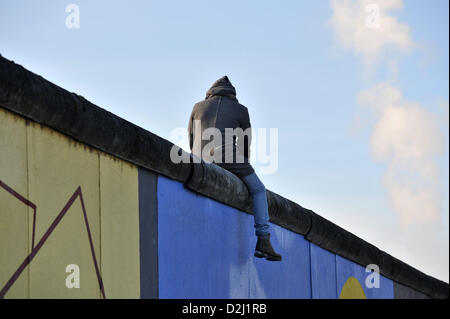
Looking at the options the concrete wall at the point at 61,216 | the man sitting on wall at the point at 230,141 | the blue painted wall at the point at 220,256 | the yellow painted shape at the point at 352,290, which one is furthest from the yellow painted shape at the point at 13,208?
the yellow painted shape at the point at 352,290

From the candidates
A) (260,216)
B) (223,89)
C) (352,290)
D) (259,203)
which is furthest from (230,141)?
(352,290)

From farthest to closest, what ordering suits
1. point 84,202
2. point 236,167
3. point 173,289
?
point 236,167, point 173,289, point 84,202

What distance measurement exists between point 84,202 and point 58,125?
0.63 metres

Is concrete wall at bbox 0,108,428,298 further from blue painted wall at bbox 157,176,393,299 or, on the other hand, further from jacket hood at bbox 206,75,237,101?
jacket hood at bbox 206,75,237,101

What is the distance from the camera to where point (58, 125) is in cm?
559

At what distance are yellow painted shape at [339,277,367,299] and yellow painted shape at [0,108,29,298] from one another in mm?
6885

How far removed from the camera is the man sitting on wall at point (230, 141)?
8312 millimetres

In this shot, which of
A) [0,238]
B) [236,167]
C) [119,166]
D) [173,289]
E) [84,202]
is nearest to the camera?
[0,238]

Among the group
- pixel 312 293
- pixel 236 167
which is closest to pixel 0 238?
pixel 236 167

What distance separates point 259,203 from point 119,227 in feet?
7.60

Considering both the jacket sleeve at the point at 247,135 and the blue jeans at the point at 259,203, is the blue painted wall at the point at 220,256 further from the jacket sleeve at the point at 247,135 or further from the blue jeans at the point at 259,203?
the jacket sleeve at the point at 247,135

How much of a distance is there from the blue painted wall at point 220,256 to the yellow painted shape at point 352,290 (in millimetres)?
681

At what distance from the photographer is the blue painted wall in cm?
712

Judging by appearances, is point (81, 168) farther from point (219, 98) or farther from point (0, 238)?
point (219, 98)
